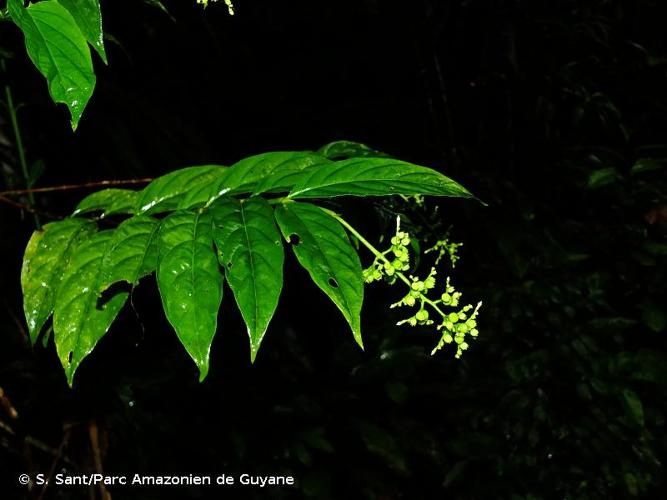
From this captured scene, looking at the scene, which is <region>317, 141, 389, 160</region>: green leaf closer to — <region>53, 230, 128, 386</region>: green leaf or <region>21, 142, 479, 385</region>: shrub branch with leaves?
<region>21, 142, 479, 385</region>: shrub branch with leaves

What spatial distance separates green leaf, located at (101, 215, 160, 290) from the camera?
2.84 ft

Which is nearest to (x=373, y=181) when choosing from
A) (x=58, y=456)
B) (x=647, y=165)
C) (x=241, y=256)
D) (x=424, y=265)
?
(x=241, y=256)

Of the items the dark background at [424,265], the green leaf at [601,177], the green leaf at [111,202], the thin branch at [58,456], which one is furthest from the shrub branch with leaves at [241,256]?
the green leaf at [601,177]

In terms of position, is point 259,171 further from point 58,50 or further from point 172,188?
point 58,50

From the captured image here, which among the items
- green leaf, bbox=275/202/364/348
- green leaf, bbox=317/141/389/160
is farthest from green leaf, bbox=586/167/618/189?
green leaf, bbox=275/202/364/348

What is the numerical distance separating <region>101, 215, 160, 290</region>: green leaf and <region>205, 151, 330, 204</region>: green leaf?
128 millimetres

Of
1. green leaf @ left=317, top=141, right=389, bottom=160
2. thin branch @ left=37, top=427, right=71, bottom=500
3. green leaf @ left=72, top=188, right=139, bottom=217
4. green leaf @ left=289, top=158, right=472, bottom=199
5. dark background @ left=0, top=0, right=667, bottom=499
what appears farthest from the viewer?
dark background @ left=0, top=0, right=667, bottom=499

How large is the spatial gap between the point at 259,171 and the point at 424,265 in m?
2.35

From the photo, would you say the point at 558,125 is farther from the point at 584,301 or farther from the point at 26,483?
the point at 26,483

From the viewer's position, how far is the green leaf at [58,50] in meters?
0.73

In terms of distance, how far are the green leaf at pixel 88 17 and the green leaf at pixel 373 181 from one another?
1.25 feet

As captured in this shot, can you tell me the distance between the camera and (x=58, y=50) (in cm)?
74

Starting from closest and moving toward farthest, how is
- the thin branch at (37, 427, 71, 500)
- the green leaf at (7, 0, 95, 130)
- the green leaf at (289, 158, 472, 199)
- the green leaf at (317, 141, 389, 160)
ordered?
the green leaf at (7, 0, 95, 130), the green leaf at (289, 158, 472, 199), the green leaf at (317, 141, 389, 160), the thin branch at (37, 427, 71, 500)

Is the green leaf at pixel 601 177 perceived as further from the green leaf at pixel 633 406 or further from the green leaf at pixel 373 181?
the green leaf at pixel 373 181
